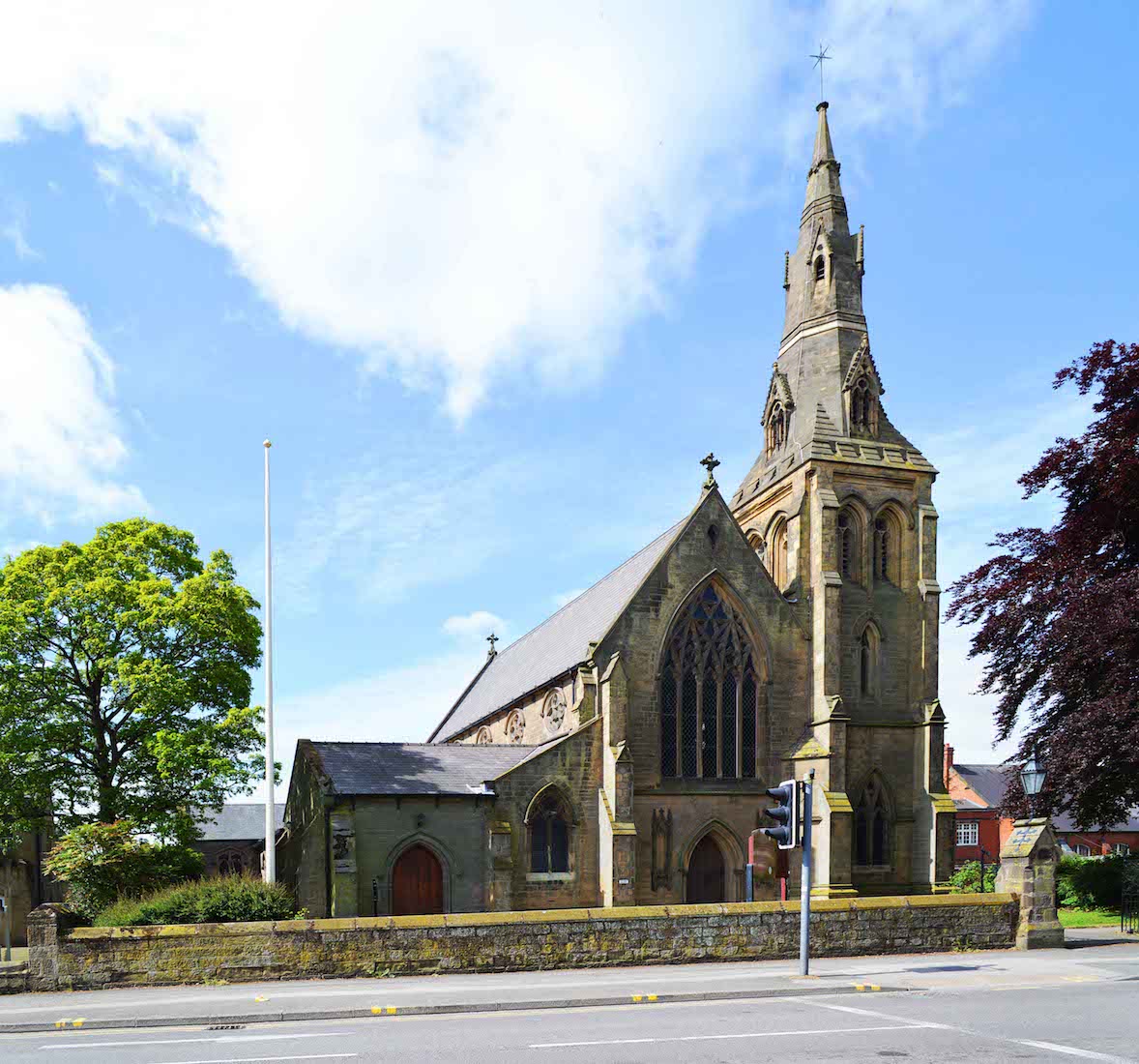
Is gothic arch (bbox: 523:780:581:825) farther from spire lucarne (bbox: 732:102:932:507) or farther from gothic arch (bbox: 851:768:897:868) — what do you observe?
spire lucarne (bbox: 732:102:932:507)

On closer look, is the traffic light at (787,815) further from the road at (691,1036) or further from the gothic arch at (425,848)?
the gothic arch at (425,848)

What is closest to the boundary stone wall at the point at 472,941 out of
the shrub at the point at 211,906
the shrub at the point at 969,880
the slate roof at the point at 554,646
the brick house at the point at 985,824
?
the shrub at the point at 211,906

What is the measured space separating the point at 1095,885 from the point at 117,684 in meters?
26.4

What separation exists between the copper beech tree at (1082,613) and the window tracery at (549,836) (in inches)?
504

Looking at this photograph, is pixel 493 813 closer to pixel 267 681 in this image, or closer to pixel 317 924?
pixel 267 681

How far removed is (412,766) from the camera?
30.2m

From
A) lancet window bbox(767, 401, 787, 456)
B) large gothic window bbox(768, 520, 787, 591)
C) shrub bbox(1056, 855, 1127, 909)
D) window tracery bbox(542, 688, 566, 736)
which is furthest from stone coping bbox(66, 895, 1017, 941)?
lancet window bbox(767, 401, 787, 456)

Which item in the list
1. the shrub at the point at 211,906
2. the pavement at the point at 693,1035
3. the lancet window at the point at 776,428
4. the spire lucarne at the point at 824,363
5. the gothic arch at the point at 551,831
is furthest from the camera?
the lancet window at the point at 776,428

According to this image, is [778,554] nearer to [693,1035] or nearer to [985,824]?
[693,1035]

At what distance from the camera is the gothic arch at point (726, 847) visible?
102 ft

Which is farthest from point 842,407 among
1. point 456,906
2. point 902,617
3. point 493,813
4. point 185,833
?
point 185,833

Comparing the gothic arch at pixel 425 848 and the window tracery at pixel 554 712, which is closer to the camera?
the gothic arch at pixel 425 848

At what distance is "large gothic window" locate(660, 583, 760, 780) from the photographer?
104 feet

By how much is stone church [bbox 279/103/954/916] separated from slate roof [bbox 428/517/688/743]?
305mm
